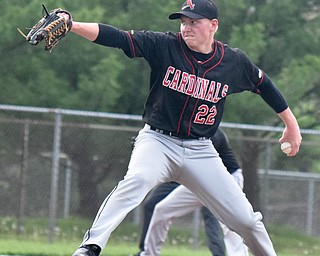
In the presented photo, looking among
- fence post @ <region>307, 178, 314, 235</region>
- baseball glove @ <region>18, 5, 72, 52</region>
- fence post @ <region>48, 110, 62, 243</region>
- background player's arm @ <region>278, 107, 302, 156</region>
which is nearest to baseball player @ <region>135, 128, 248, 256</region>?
background player's arm @ <region>278, 107, 302, 156</region>

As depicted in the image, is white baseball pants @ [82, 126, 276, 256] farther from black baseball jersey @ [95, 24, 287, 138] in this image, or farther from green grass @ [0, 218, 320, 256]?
green grass @ [0, 218, 320, 256]

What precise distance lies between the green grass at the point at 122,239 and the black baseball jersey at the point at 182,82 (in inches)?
201

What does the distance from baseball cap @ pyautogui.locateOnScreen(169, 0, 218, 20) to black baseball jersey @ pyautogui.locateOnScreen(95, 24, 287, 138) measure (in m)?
0.21

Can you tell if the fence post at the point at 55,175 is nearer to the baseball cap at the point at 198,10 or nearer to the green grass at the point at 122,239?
the green grass at the point at 122,239

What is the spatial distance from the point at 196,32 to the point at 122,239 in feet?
25.7

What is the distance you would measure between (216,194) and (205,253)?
A: 661 cm

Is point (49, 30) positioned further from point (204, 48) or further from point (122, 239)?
point (122, 239)

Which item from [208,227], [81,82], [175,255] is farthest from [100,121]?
[208,227]

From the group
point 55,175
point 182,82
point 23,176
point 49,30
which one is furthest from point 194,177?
point 23,176

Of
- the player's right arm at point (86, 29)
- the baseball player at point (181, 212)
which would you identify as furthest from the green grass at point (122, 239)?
the player's right arm at point (86, 29)

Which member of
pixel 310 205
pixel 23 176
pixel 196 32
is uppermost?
pixel 196 32

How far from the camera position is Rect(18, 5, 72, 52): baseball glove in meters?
6.31

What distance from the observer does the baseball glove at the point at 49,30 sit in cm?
631

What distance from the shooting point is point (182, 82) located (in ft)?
23.4
